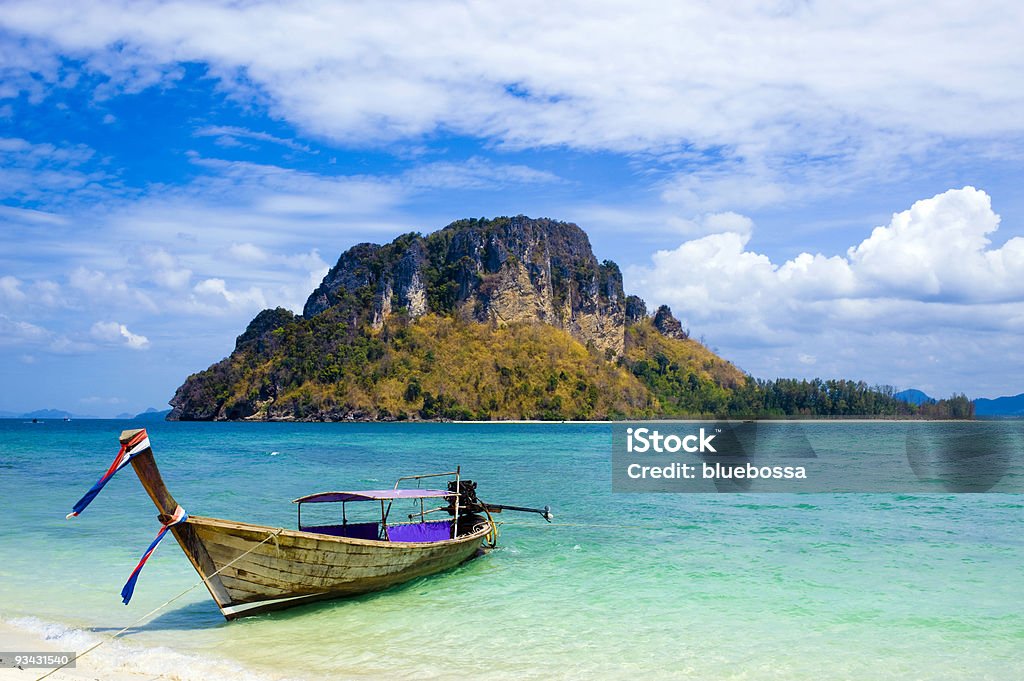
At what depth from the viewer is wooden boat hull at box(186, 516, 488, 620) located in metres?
11.3

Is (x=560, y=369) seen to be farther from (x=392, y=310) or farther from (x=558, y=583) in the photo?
(x=558, y=583)

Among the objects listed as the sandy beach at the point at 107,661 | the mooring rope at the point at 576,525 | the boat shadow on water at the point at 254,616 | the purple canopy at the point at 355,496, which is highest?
the purple canopy at the point at 355,496

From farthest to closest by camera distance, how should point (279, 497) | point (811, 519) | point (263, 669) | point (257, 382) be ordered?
1. point (257, 382)
2. point (279, 497)
3. point (811, 519)
4. point (263, 669)

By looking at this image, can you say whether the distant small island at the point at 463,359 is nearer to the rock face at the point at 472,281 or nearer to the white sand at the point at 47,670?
the rock face at the point at 472,281

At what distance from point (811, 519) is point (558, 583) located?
12.5 meters

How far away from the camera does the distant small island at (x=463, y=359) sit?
522ft

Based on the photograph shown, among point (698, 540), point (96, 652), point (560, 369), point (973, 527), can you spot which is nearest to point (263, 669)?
point (96, 652)

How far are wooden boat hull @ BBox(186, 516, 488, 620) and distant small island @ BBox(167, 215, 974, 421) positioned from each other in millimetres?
141561

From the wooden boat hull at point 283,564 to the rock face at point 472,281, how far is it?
16117 centimetres

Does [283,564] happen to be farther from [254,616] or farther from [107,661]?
[107,661]

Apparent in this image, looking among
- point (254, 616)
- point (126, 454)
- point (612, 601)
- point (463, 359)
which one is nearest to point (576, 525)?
point (612, 601)

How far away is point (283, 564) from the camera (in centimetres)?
1183

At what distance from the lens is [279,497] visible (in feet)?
93.4

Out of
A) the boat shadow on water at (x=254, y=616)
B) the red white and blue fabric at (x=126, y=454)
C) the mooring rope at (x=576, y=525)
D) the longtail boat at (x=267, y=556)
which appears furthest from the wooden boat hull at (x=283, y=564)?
the mooring rope at (x=576, y=525)
